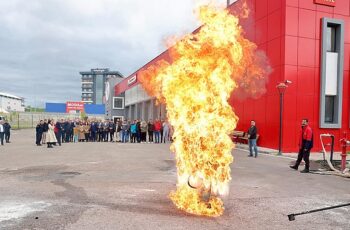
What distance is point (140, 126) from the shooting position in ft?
82.1

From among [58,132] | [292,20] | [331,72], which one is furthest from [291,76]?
A: [58,132]

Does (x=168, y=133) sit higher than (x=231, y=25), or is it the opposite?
(x=231, y=25)

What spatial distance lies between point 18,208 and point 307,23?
18.3 metres

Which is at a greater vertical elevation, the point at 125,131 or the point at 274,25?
the point at 274,25

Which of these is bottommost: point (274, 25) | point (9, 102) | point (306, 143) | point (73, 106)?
point (306, 143)

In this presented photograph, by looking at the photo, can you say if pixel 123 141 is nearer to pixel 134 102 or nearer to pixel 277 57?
pixel 277 57

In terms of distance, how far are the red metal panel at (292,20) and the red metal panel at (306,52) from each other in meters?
0.62

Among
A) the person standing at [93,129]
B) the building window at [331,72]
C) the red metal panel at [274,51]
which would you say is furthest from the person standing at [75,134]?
the building window at [331,72]

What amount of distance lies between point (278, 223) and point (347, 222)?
119 cm

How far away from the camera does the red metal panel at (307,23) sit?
20.1 metres

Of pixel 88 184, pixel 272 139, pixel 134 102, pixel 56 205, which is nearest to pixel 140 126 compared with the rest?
pixel 272 139

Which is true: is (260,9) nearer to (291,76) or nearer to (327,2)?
(327,2)

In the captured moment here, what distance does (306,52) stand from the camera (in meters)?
20.3

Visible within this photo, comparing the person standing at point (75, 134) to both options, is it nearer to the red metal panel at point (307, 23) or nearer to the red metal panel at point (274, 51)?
the red metal panel at point (274, 51)
